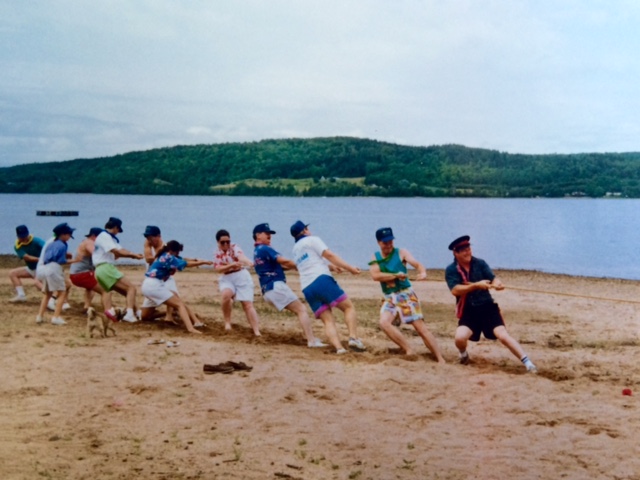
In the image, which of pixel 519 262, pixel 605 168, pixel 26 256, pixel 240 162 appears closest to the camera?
pixel 26 256

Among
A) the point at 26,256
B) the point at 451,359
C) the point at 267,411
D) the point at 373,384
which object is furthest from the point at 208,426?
the point at 26,256

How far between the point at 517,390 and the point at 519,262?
107 ft

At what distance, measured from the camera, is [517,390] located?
859 centimetres

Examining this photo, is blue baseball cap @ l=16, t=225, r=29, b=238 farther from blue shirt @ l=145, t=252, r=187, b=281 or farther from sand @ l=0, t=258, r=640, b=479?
blue shirt @ l=145, t=252, r=187, b=281

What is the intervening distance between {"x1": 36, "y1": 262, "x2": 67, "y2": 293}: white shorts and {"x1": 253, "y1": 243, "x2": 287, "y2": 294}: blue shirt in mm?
3447

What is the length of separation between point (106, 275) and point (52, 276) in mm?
871

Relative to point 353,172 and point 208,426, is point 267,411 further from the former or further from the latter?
point 353,172

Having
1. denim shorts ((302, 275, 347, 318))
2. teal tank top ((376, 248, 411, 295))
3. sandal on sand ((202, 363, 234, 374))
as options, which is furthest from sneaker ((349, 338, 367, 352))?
sandal on sand ((202, 363, 234, 374))

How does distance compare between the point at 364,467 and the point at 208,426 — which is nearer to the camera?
the point at 364,467

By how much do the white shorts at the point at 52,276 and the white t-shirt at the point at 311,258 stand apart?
4332mm

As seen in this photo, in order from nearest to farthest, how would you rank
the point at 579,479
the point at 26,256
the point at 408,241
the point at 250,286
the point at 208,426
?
the point at 579,479
the point at 208,426
the point at 250,286
the point at 26,256
the point at 408,241

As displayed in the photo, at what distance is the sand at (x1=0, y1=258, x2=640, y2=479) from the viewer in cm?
636

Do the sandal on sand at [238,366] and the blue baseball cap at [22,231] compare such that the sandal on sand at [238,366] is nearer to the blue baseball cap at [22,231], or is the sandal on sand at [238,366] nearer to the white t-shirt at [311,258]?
the white t-shirt at [311,258]

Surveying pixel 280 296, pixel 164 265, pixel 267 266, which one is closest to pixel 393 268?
pixel 280 296
